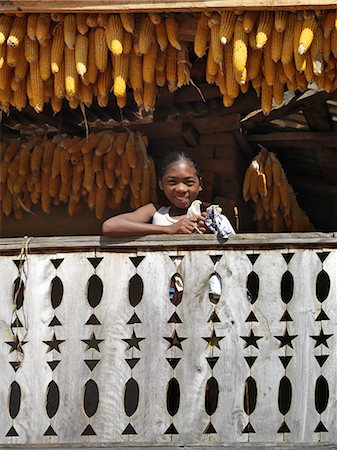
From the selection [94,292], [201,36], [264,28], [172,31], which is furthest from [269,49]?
[94,292]

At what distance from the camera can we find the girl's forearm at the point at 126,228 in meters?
9.35

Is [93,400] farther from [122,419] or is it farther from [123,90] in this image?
[123,90]

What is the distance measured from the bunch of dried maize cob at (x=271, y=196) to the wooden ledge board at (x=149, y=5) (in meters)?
2.22

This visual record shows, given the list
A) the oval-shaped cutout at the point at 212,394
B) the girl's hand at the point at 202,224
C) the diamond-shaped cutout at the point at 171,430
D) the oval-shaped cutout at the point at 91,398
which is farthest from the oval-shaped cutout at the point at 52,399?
the girl's hand at the point at 202,224

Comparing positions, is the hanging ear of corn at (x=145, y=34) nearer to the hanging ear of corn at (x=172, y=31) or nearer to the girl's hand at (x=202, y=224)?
the hanging ear of corn at (x=172, y=31)

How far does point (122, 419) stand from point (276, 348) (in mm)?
1158

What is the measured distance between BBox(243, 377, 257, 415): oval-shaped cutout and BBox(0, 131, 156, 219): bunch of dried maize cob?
7.26 ft

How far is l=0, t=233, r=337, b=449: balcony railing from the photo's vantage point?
29.7ft

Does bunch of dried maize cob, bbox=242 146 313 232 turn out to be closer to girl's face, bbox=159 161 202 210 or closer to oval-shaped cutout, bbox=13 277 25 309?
girl's face, bbox=159 161 202 210

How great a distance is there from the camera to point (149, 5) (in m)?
9.38

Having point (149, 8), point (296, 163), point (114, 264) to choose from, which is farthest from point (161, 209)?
point (296, 163)

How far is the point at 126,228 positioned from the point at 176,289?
552mm

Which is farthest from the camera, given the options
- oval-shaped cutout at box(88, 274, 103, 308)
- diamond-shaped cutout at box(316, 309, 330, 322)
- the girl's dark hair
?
oval-shaped cutout at box(88, 274, 103, 308)

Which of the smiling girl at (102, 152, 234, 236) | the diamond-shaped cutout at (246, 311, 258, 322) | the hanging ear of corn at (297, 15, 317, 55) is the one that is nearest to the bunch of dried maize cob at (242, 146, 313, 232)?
the smiling girl at (102, 152, 234, 236)
